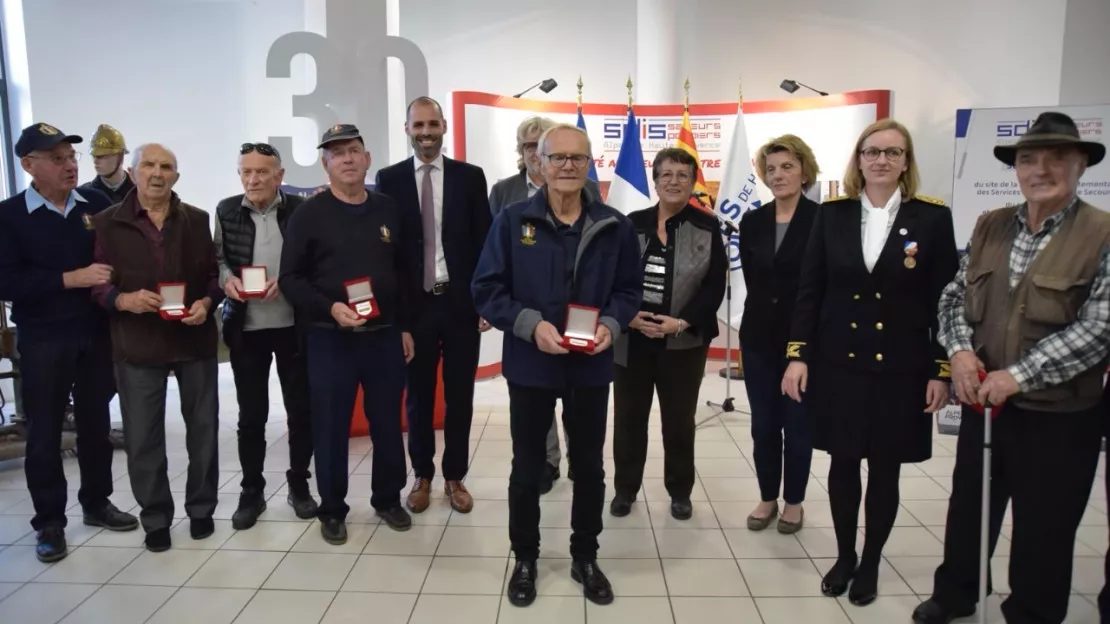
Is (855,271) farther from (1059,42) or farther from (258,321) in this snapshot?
(1059,42)

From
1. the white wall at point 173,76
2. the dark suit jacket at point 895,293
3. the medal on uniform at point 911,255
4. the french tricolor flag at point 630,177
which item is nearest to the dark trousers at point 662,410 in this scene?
the dark suit jacket at point 895,293

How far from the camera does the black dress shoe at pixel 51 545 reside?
9.52 feet

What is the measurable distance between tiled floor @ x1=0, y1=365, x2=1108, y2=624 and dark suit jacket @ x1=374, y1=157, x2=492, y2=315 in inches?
42.0

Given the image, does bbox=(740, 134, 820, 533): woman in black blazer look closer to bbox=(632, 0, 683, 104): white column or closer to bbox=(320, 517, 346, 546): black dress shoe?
bbox=(320, 517, 346, 546): black dress shoe

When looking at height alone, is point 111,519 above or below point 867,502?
below

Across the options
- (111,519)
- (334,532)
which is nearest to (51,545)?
(111,519)

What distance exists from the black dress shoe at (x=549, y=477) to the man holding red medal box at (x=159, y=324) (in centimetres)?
155

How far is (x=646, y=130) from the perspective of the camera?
655 centimetres

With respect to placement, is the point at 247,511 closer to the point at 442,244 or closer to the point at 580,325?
the point at 442,244

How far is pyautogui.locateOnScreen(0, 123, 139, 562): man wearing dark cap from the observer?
2.80 meters

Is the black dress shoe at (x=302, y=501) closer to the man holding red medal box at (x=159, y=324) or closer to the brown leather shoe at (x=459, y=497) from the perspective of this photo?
the man holding red medal box at (x=159, y=324)

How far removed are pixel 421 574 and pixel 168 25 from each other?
666 centimetres

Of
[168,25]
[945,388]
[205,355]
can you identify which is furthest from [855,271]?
[168,25]

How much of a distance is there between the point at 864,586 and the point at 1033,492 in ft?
2.28
